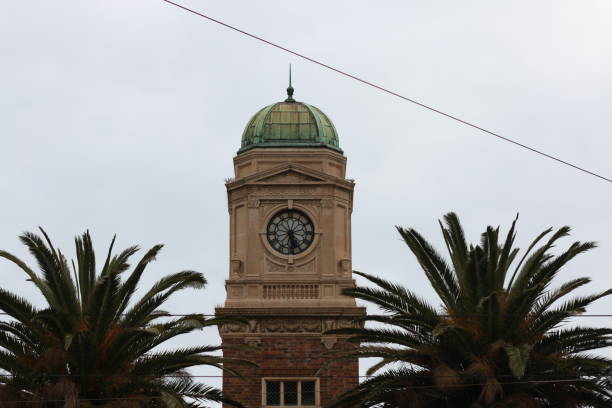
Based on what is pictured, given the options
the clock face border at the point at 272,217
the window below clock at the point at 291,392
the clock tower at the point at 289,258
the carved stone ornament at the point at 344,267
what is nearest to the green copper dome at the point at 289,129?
the clock tower at the point at 289,258

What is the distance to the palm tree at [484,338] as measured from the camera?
5544 cm

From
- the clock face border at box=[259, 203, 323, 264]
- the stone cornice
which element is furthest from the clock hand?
the stone cornice

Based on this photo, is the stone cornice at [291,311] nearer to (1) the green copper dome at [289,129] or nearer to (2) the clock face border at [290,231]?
(2) the clock face border at [290,231]

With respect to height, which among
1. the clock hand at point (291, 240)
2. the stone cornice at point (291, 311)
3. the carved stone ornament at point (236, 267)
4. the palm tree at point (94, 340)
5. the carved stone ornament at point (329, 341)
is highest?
the clock hand at point (291, 240)

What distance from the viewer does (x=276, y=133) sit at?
80250 millimetres

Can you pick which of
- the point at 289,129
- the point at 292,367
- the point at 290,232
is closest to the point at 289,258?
the point at 290,232

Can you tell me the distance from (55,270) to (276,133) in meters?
25.3

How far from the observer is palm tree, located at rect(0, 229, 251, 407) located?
54.7 meters

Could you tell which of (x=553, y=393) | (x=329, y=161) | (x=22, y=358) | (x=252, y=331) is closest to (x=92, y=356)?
(x=22, y=358)

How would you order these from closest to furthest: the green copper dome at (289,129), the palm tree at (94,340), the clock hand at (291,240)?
the palm tree at (94,340) → the clock hand at (291,240) → the green copper dome at (289,129)

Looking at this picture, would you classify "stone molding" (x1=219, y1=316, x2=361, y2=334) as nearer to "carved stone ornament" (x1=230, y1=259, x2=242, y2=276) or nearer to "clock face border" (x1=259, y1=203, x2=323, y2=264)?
"carved stone ornament" (x1=230, y1=259, x2=242, y2=276)

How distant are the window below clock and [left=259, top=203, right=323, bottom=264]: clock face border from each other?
5092mm

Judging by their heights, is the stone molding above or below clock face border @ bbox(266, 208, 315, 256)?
below

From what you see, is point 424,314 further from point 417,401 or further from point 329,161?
point 329,161
